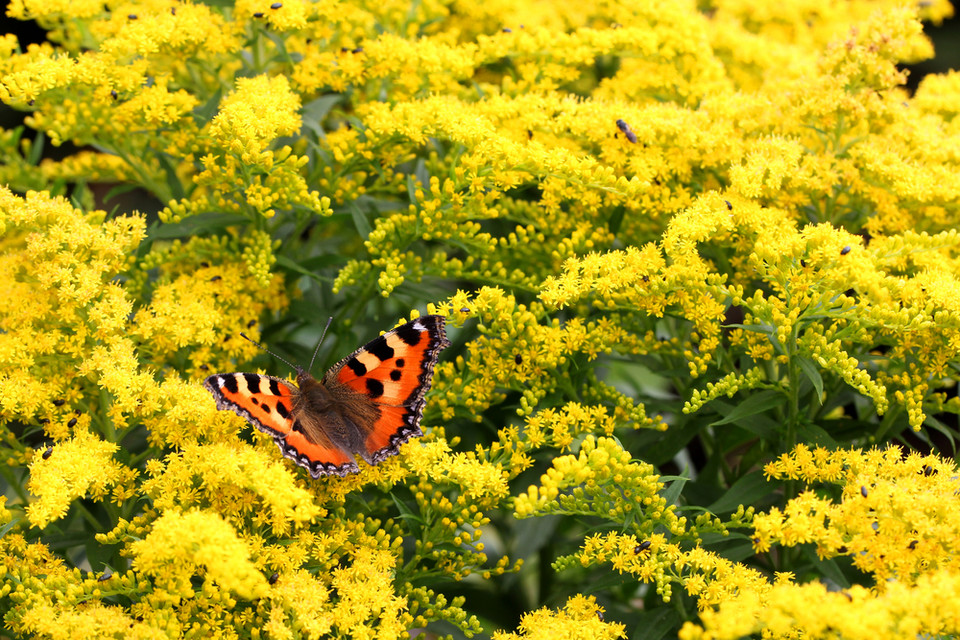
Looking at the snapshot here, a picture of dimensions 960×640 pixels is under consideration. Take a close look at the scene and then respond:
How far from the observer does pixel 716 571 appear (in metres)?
1.98

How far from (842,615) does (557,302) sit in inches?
40.6

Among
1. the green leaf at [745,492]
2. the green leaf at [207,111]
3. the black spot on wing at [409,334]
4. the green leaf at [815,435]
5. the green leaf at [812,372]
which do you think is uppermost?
the green leaf at [207,111]

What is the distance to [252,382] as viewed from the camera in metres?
2.12

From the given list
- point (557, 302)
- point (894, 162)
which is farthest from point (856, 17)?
point (557, 302)

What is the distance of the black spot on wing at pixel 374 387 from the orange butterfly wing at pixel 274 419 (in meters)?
0.22

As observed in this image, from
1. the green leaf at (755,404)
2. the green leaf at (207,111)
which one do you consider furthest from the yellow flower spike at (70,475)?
the green leaf at (755,404)

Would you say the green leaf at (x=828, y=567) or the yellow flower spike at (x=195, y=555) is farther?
the green leaf at (x=828, y=567)

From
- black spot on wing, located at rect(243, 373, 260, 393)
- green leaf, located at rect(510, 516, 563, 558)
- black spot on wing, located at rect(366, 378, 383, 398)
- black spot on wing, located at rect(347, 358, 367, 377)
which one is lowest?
green leaf, located at rect(510, 516, 563, 558)

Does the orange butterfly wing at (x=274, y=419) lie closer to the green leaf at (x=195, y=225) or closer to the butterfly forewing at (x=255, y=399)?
the butterfly forewing at (x=255, y=399)

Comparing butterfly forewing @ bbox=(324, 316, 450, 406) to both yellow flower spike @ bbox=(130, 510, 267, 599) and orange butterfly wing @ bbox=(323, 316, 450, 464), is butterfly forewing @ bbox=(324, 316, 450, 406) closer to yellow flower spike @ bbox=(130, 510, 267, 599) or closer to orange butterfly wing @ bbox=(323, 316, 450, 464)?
orange butterfly wing @ bbox=(323, 316, 450, 464)

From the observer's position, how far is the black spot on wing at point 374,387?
2.30 metres

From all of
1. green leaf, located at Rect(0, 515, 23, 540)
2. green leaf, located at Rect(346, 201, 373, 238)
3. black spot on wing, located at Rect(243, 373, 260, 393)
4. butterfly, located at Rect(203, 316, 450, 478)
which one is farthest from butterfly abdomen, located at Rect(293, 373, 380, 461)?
green leaf, located at Rect(0, 515, 23, 540)

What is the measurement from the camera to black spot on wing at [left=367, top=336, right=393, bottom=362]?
2.26 meters

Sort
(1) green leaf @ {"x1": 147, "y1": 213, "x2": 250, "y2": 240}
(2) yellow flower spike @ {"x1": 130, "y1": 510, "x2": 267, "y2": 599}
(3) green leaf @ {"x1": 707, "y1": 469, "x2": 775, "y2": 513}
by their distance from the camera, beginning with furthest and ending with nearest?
(1) green leaf @ {"x1": 147, "y1": 213, "x2": 250, "y2": 240} < (3) green leaf @ {"x1": 707, "y1": 469, "x2": 775, "y2": 513} < (2) yellow flower spike @ {"x1": 130, "y1": 510, "x2": 267, "y2": 599}
